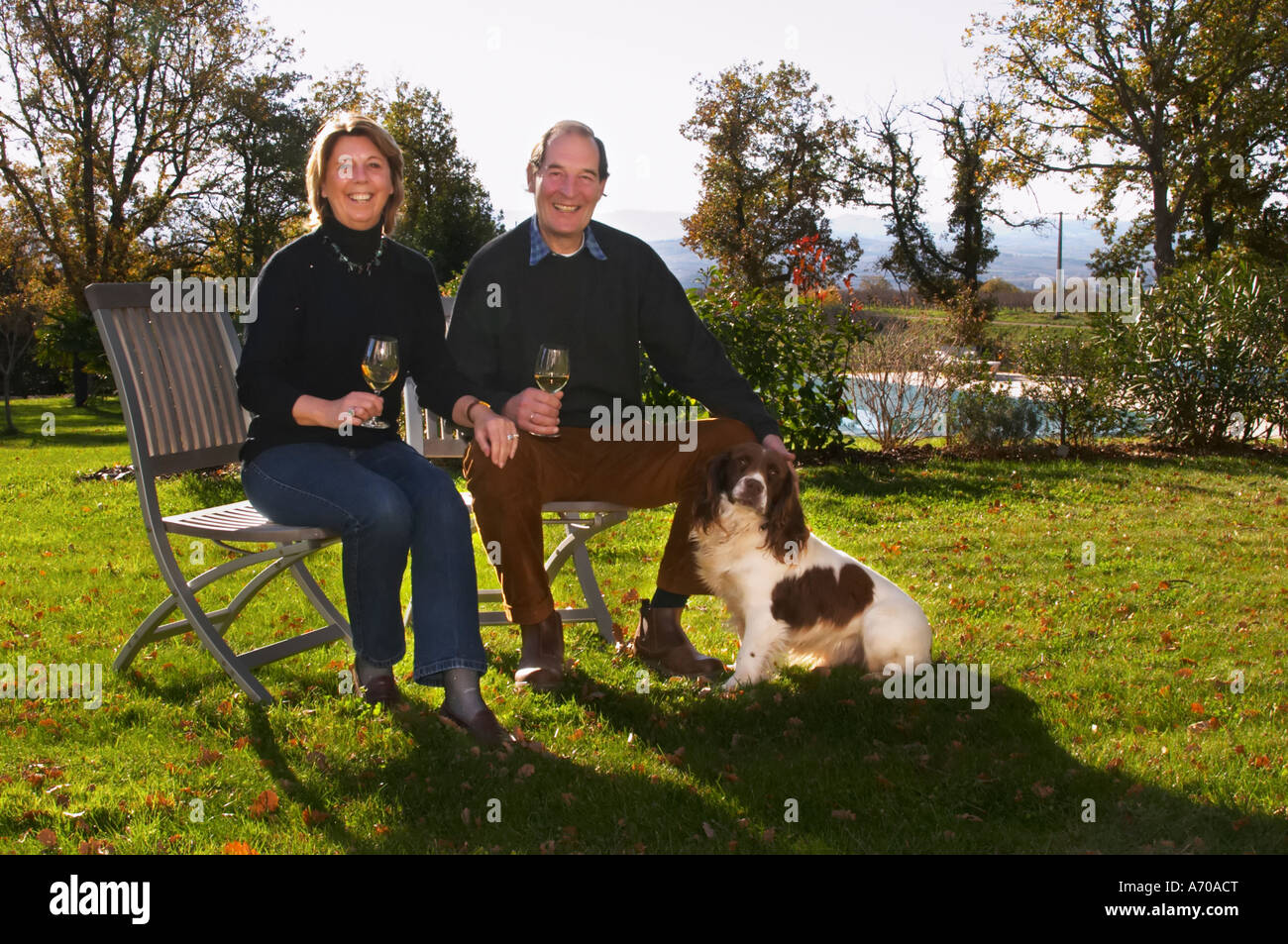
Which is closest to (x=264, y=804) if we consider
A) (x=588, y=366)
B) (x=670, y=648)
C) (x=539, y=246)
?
(x=670, y=648)

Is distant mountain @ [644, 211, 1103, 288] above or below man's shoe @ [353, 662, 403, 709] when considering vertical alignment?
above

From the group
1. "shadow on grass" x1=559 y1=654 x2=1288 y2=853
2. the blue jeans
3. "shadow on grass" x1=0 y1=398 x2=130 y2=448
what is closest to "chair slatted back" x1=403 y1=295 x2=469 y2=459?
the blue jeans

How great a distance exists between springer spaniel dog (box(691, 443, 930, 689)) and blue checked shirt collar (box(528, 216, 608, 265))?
1.06 meters

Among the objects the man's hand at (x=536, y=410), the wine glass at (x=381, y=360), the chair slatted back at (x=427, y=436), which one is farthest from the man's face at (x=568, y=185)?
the wine glass at (x=381, y=360)

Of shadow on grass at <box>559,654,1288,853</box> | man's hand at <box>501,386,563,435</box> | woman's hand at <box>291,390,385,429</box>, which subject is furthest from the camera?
man's hand at <box>501,386,563,435</box>

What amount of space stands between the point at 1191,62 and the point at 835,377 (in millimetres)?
14311

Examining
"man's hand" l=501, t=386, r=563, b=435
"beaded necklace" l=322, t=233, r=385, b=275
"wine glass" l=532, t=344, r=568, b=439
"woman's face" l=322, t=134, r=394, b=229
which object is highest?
"woman's face" l=322, t=134, r=394, b=229

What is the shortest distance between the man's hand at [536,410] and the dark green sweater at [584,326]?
355mm

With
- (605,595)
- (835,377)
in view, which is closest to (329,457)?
(605,595)

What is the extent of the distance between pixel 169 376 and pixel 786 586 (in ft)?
8.28

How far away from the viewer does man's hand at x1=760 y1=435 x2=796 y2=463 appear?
411 cm

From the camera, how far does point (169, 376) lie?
4.18 meters

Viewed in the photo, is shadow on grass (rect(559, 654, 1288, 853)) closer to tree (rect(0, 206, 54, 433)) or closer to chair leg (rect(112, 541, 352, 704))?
chair leg (rect(112, 541, 352, 704))
